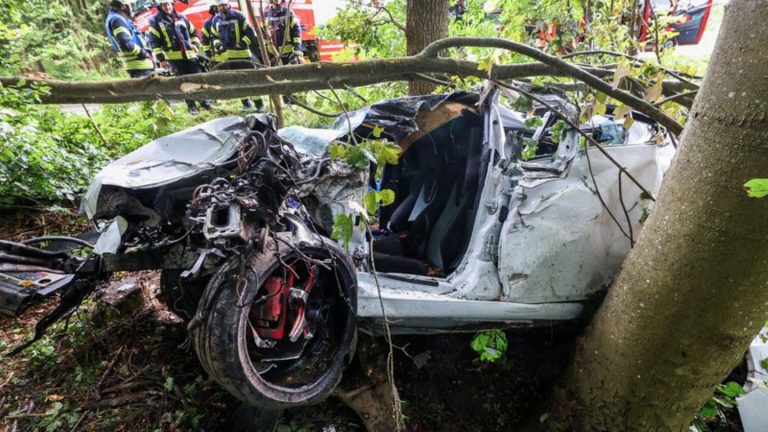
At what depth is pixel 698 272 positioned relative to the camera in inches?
57.4

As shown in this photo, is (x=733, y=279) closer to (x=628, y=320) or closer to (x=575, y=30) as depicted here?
(x=628, y=320)

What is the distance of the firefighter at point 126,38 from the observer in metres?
5.87

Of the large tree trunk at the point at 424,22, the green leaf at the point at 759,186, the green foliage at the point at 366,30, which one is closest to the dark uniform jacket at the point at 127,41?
the green foliage at the point at 366,30

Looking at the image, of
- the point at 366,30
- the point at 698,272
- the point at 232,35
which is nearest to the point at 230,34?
the point at 232,35

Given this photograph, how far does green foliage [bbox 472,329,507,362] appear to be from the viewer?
228 cm

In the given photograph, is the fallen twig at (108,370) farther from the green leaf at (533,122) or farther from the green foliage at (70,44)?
the green foliage at (70,44)

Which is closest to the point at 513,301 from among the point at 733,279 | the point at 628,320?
the point at 628,320

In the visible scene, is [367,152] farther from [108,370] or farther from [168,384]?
[108,370]

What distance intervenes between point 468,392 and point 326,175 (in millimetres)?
1561

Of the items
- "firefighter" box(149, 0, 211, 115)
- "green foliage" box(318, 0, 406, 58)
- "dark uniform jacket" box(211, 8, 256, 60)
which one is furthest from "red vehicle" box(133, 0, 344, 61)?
"green foliage" box(318, 0, 406, 58)

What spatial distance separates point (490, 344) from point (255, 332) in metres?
1.30

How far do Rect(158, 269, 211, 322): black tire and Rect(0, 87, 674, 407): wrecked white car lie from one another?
0.04ft

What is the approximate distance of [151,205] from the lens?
5.48 ft

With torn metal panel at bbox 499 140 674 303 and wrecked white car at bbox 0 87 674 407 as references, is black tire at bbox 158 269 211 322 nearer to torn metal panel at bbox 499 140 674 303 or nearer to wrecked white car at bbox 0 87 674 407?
wrecked white car at bbox 0 87 674 407
